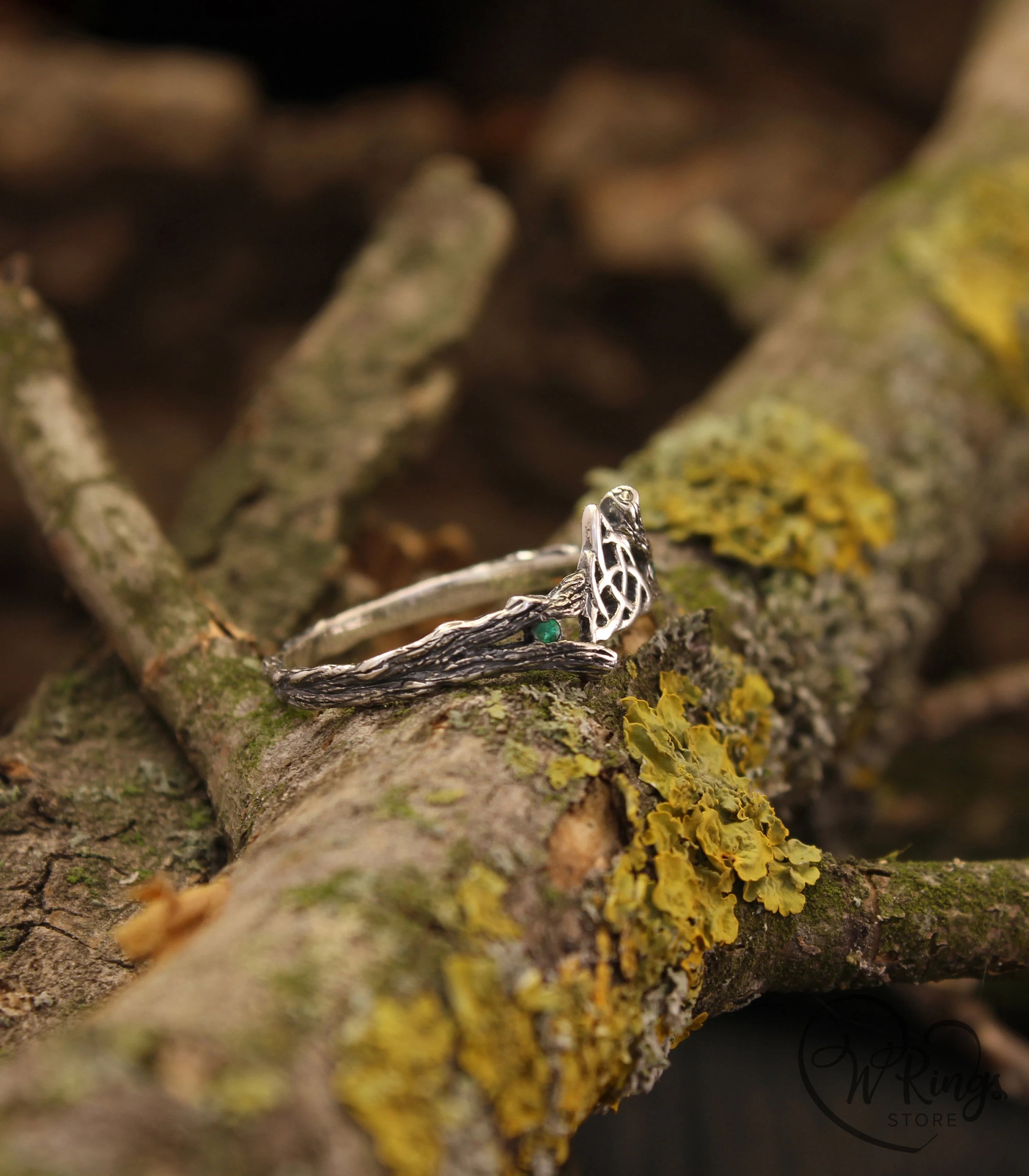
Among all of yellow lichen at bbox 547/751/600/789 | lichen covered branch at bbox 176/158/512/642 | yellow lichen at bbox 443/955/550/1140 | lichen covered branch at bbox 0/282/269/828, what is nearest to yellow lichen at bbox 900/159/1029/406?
lichen covered branch at bbox 176/158/512/642

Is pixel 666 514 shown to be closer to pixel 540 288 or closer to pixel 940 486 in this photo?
pixel 940 486

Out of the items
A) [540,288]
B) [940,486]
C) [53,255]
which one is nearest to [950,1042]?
[940,486]

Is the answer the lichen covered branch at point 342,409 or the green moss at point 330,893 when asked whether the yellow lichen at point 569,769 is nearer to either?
the green moss at point 330,893

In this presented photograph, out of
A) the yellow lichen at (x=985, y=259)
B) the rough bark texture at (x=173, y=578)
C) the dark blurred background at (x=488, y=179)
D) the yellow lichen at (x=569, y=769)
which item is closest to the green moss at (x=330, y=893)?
the yellow lichen at (x=569, y=769)

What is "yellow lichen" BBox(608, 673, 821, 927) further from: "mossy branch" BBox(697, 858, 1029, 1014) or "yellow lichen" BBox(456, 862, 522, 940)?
"yellow lichen" BBox(456, 862, 522, 940)

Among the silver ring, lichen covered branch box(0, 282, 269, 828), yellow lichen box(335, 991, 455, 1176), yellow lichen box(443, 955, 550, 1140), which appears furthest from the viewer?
lichen covered branch box(0, 282, 269, 828)

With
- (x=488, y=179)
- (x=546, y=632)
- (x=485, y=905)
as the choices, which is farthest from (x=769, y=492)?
(x=488, y=179)
